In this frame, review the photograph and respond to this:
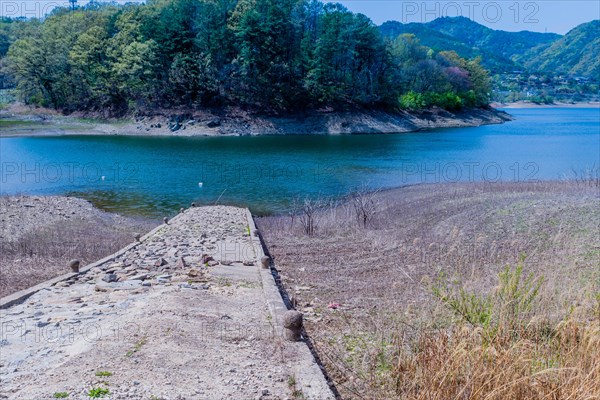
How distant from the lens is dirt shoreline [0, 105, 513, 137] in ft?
207

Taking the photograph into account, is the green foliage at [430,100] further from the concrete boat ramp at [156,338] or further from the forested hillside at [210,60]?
the concrete boat ramp at [156,338]

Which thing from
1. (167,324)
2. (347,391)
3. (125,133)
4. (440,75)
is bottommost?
(347,391)

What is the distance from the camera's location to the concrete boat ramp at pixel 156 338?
502 cm

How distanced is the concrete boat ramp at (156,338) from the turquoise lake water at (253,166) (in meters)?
12.2

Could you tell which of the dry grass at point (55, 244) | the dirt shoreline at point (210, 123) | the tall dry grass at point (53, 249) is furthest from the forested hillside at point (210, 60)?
the tall dry grass at point (53, 249)

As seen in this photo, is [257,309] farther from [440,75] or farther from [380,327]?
[440,75]

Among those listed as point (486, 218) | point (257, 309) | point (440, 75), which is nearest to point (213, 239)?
point (257, 309)

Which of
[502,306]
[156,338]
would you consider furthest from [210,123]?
[502,306]

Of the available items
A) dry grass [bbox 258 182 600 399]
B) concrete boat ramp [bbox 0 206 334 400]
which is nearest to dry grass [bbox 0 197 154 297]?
concrete boat ramp [bbox 0 206 334 400]

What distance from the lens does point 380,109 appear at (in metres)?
75.4

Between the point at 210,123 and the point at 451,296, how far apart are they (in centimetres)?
6172

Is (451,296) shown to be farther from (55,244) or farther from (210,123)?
(210,123)

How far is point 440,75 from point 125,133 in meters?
58.9

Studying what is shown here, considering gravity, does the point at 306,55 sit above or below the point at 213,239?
above
